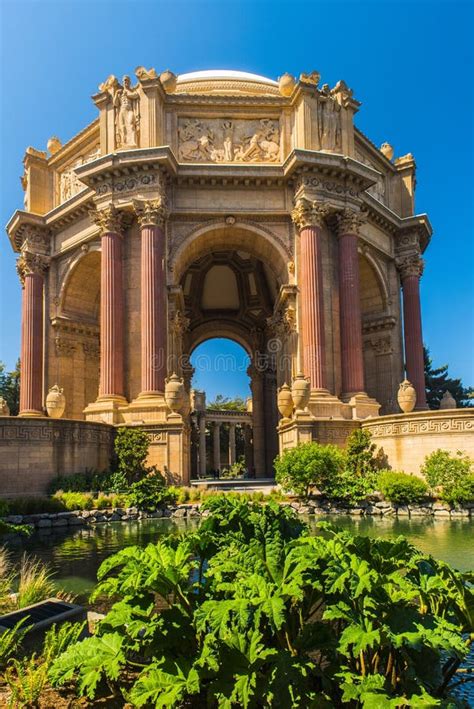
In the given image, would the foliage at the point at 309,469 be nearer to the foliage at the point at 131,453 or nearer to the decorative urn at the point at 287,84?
the foliage at the point at 131,453

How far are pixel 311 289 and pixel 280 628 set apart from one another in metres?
23.1

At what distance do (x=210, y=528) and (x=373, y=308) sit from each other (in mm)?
30228

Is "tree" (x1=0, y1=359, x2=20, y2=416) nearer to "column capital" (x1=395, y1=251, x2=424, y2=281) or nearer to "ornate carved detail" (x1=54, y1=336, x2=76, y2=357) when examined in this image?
"ornate carved detail" (x1=54, y1=336, x2=76, y2=357)

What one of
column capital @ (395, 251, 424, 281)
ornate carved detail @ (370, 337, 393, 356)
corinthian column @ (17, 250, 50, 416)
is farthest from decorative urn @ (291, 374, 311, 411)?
corinthian column @ (17, 250, 50, 416)

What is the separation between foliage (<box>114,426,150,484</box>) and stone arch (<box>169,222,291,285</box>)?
27.9ft

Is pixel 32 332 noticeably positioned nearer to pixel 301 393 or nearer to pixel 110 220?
pixel 110 220

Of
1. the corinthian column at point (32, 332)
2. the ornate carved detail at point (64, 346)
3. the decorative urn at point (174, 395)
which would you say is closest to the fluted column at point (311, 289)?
the decorative urn at point (174, 395)

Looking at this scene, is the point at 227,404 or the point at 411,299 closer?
the point at 411,299

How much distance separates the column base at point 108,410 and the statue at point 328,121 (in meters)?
15.9

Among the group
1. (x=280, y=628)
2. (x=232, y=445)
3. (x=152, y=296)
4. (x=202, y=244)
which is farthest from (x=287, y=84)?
(x=232, y=445)

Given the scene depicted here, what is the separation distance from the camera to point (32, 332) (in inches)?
1220

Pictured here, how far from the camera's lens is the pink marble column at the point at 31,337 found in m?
30.2

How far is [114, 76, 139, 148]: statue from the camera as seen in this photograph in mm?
26672

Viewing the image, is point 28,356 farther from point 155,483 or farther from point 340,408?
point 340,408
